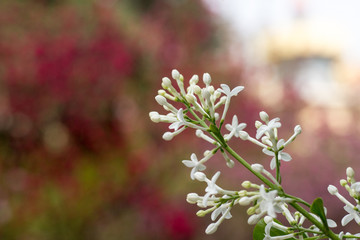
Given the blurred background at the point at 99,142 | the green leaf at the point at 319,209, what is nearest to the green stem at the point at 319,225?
the green leaf at the point at 319,209

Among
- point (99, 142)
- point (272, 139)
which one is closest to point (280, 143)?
point (272, 139)

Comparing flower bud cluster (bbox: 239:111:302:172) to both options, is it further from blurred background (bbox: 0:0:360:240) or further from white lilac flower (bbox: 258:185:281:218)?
blurred background (bbox: 0:0:360:240)

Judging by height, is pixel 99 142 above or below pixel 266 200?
above

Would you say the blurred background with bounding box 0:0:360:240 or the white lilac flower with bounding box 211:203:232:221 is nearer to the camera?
the white lilac flower with bounding box 211:203:232:221

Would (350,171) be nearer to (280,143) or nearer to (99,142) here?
(280,143)

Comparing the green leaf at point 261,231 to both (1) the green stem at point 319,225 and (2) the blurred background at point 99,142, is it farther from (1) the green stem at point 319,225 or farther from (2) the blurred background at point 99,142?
(2) the blurred background at point 99,142

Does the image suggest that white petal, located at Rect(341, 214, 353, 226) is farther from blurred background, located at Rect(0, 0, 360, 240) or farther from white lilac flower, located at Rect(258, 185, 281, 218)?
blurred background, located at Rect(0, 0, 360, 240)

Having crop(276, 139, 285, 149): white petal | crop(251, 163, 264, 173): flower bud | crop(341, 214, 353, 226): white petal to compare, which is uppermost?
crop(276, 139, 285, 149): white petal

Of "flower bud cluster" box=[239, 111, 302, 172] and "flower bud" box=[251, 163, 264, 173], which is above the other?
"flower bud cluster" box=[239, 111, 302, 172]

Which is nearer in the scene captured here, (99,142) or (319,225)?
(319,225)

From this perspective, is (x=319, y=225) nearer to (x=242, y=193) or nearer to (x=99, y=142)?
(x=242, y=193)

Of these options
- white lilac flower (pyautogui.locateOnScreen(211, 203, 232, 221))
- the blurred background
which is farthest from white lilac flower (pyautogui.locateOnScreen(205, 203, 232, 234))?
the blurred background
